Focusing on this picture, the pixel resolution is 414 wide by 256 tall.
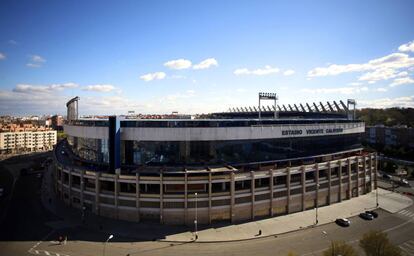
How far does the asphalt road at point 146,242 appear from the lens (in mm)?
34875


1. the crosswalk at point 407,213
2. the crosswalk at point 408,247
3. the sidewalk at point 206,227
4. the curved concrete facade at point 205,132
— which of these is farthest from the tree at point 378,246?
the crosswalk at point 407,213

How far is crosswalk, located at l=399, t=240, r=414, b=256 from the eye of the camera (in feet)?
124

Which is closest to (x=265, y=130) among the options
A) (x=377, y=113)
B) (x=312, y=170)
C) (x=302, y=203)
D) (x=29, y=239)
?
(x=312, y=170)

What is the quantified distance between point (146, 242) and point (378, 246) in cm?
2779

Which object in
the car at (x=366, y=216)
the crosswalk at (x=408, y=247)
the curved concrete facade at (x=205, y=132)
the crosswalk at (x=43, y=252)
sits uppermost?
the curved concrete facade at (x=205, y=132)

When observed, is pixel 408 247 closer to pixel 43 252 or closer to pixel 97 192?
pixel 97 192

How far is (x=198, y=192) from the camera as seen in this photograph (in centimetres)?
4375

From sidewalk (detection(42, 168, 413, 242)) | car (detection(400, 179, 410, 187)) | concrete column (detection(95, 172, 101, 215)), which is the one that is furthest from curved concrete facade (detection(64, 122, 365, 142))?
car (detection(400, 179, 410, 187))

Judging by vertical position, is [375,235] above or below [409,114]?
below

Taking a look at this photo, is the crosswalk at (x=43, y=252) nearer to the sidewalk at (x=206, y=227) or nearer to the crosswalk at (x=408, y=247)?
the sidewalk at (x=206, y=227)

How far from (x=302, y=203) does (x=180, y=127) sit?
27.1 m

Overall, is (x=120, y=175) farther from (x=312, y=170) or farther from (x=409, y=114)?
(x=409, y=114)

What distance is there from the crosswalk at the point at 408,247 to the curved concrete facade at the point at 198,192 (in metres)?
14.7

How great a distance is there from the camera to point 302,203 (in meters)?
51.4
